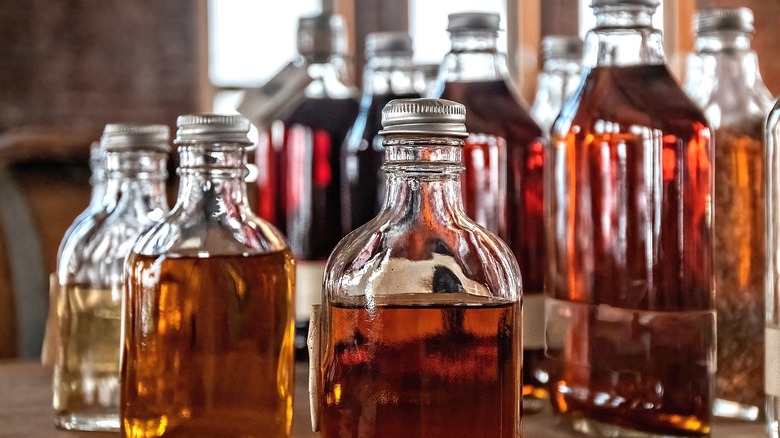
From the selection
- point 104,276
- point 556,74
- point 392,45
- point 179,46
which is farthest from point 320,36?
point 179,46

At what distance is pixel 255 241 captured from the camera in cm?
46

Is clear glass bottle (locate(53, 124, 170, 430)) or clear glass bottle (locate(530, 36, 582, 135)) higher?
clear glass bottle (locate(530, 36, 582, 135))

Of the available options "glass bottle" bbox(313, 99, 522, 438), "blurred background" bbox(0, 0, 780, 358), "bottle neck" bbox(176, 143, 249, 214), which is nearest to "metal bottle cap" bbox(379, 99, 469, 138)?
"glass bottle" bbox(313, 99, 522, 438)

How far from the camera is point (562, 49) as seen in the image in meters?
0.69

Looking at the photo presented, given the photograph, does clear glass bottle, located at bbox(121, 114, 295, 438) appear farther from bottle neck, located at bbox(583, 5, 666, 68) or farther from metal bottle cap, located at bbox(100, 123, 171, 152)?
bottle neck, located at bbox(583, 5, 666, 68)

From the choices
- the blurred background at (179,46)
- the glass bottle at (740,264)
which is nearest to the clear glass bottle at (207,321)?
the glass bottle at (740,264)

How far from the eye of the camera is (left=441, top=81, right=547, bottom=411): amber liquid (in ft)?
1.90

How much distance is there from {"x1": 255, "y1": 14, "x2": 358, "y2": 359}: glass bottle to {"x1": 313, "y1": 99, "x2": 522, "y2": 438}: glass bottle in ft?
0.91

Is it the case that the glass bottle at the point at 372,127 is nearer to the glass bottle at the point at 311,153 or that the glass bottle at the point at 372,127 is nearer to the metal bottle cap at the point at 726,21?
the glass bottle at the point at 311,153

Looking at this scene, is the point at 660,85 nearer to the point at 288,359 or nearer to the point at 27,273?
the point at 288,359

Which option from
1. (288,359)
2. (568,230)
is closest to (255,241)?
(288,359)

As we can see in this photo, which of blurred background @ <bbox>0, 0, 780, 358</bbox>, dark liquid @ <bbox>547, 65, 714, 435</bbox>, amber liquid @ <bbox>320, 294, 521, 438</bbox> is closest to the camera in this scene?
amber liquid @ <bbox>320, 294, 521, 438</bbox>

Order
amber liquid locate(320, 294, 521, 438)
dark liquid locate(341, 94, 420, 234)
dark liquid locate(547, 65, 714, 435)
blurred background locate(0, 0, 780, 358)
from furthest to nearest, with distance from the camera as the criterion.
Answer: blurred background locate(0, 0, 780, 358)
dark liquid locate(341, 94, 420, 234)
dark liquid locate(547, 65, 714, 435)
amber liquid locate(320, 294, 521, 438)

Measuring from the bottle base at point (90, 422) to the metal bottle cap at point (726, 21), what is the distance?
42 cm
